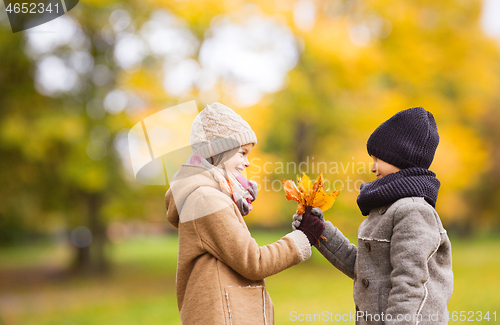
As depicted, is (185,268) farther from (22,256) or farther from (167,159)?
(22,256)

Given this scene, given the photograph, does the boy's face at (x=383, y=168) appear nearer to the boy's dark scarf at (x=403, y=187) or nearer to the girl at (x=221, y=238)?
the boy's dark scarf at (x=403, y=187)

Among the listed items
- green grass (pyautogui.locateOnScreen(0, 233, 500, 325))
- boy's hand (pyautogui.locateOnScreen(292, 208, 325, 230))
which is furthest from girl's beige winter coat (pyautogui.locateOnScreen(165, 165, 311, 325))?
green grass (pyautogui.locateOnScreen(0, 233, 500, 325))

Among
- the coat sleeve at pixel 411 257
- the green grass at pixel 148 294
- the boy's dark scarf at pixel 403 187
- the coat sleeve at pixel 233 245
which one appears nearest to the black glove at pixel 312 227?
the coat sleeve at pixel 233 245

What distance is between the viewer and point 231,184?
1812 millimetres

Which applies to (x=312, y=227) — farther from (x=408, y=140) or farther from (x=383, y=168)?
(x=408, y=140)

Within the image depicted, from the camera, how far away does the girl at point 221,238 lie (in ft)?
5.49

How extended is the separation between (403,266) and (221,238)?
2.39ft

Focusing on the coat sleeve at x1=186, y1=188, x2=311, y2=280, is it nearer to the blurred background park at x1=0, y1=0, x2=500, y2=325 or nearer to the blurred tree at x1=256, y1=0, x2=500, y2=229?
the blurred background park at x1=0, y1=0, x2=500, y2=325

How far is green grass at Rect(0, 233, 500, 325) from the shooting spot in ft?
21.6

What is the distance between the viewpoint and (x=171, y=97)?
7297mm

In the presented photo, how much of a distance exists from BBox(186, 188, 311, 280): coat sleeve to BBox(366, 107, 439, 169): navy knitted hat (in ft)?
1.96

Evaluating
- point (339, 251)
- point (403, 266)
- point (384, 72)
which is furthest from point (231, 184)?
point (384, 72)

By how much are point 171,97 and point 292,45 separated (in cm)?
270

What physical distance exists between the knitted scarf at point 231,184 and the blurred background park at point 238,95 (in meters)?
4.70
